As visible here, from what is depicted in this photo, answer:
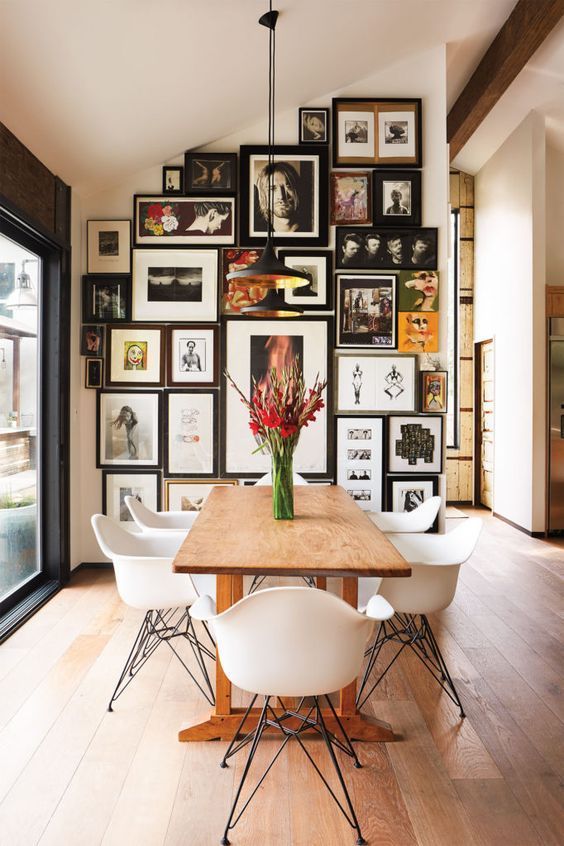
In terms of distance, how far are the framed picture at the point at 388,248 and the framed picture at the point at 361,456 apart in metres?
1.12

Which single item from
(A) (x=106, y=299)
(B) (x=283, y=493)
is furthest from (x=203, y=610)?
(A) (x=106, y=299)

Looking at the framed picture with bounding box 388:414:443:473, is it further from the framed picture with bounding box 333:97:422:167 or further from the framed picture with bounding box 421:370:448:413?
the framed picture with bounding box 333:97:422:167

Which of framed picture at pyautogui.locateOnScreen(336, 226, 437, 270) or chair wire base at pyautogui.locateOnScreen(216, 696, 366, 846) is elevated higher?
framed picture at pyautogui.locateOnScreen(336, 226, 437, 270)

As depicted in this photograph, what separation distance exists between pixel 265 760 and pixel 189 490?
262 cm

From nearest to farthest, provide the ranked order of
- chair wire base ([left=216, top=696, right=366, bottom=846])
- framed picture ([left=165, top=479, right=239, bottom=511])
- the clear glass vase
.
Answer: chair wire base ([left=216, top=696, right=366, bottom=846]) < the clear glass vase < framed picture ([left=165, top=479, right=239, bottom=511])

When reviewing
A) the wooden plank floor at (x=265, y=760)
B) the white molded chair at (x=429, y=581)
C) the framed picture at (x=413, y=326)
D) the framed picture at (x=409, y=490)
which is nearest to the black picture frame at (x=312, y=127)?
the framed picture at (x=413, y=326)

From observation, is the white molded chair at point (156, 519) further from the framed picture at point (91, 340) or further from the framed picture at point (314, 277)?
the framed picture at point (314, 277)

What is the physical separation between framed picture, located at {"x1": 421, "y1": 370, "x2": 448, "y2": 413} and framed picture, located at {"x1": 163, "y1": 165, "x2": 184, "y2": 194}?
7.24 ft

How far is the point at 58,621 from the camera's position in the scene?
3861mm

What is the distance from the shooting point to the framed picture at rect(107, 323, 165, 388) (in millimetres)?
4828

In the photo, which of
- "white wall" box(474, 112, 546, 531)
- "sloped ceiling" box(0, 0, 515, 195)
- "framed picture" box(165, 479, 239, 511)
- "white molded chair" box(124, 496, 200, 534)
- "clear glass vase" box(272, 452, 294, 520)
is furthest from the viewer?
"white wall" box(474, 112, 546, 531)

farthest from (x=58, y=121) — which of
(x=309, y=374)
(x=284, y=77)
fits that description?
(x=309, y=374)

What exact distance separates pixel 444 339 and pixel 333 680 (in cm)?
328

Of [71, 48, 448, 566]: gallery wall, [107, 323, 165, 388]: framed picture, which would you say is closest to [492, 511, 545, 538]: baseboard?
[71, 48, 448, 566]: gallery wall
